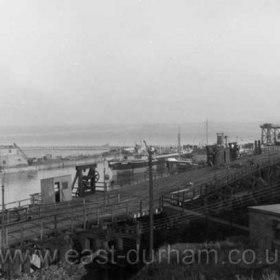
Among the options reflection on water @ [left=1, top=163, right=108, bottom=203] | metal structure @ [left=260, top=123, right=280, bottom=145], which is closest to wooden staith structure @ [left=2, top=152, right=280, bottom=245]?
reflection on water @ [left=1, top=163, right=108, bottom=203]

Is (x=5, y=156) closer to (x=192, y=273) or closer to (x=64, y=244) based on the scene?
(x=64, y=244)

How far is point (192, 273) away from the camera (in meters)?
11.5

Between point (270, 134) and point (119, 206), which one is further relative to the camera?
point (270, 134)

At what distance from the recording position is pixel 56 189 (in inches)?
1057

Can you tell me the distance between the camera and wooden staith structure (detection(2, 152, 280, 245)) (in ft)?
59.2

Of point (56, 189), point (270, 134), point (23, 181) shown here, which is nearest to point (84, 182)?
point (56, 189)

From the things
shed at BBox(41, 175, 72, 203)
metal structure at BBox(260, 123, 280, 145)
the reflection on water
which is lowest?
the reflection on water

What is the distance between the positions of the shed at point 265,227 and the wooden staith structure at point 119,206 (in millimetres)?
7060

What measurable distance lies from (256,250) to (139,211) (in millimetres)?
8975

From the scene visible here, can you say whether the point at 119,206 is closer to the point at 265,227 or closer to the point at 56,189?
the point at 56,189

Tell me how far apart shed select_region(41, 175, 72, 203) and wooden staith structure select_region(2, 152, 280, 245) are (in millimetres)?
806

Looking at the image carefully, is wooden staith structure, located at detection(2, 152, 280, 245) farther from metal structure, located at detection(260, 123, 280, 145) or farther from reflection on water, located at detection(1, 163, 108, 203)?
metal structure, located at detection(260, 123, 280, 145)

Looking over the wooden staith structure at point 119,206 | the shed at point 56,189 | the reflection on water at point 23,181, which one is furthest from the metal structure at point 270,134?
the shed at point 56,189

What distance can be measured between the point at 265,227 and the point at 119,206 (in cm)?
1047
